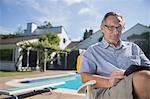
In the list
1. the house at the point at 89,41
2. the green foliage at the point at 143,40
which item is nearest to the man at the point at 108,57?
the green foliage at the point at 143,40

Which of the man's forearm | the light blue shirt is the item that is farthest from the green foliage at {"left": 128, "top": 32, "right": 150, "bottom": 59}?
the man's forearm

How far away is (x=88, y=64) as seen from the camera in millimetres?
1889

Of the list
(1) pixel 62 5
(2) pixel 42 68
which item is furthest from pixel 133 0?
(1) pixel 62 5

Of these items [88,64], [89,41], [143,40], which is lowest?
[88,64]

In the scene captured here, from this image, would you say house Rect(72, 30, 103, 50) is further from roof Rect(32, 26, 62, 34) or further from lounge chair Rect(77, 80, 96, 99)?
lounge chair Rect(77, 80, 96, 99)

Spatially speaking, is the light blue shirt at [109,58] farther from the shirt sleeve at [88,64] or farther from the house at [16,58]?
Result: the house at [16,58]

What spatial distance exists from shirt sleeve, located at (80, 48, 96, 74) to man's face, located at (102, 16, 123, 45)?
214 mm

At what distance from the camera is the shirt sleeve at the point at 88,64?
73.5 inches

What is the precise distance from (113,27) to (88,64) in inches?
14.1

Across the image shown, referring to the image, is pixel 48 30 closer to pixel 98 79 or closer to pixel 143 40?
pixel 143 40

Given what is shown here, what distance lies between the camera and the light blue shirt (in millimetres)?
1888

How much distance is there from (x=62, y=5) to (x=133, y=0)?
1141cm

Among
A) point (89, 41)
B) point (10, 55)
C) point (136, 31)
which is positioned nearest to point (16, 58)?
point (10, 55)

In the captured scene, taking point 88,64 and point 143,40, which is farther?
point 143,40
